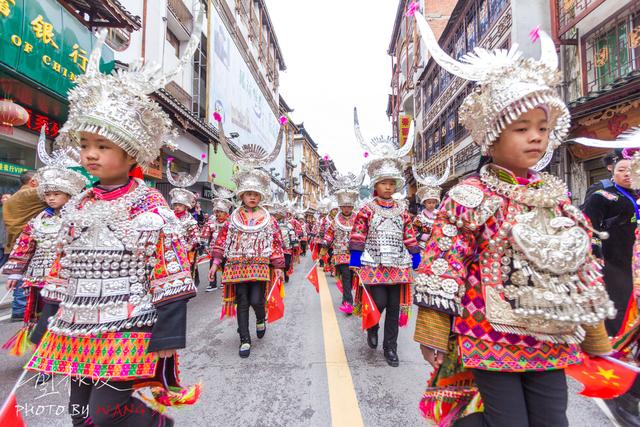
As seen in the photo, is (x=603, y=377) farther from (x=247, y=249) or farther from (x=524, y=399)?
(x=247, y=249)

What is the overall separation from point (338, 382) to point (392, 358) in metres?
0.74

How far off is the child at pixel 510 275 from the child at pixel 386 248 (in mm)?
2031

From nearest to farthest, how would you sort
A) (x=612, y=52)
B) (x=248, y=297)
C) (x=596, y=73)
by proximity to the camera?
1. (x=248, y=297)
2. (x=612, y=52)
3. (x=596, y=73)

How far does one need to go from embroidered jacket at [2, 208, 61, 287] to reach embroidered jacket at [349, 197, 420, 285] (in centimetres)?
322

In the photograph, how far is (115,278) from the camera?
1766mm

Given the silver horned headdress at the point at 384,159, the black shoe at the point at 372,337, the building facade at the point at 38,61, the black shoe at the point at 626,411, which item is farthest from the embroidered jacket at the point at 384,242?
the building facade at the point at 38,61

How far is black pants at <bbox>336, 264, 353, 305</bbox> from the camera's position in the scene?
5883 millimetres

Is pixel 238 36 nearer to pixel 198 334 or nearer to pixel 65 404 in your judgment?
pixel 198 334

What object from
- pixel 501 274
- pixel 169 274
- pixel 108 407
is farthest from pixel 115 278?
pixel 501 274

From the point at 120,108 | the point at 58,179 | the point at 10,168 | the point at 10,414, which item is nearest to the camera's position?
the point at 10,414

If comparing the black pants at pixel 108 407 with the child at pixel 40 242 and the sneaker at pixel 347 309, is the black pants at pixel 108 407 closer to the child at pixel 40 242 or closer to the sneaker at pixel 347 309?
the child at pixel 40 242

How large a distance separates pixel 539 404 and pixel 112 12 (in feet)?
40.7

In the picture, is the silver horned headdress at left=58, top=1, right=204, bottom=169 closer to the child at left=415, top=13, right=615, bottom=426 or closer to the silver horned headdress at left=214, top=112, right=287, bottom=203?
the child at left=415, top=13, right=615, bottom=426

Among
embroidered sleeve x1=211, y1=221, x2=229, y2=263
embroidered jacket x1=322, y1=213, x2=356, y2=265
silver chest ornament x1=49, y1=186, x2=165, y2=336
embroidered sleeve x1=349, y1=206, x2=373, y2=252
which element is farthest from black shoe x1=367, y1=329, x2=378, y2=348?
silver chest ornament x1=49, y1=186, x2=165, y2=336
